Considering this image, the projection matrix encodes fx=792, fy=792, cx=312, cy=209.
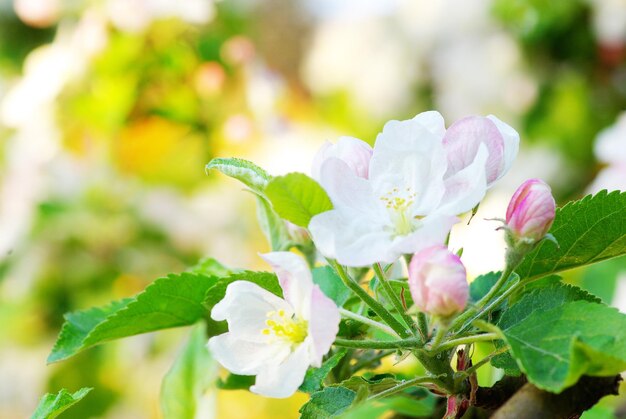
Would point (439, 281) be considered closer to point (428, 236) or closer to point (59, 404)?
point (428, 236)

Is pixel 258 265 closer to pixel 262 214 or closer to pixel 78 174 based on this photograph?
pixel 78 174

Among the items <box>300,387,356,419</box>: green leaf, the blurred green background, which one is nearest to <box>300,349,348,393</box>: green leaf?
<box>300,387,356,419</box>: green leaf

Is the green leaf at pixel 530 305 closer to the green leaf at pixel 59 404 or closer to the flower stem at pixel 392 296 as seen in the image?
the flower stem at pixel 392 296

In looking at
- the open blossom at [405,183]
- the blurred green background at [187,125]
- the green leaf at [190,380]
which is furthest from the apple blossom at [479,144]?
the blurred green background at [187,125]

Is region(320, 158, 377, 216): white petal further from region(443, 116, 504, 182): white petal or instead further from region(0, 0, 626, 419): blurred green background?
region(0, 0, 626, 419): blurred green background

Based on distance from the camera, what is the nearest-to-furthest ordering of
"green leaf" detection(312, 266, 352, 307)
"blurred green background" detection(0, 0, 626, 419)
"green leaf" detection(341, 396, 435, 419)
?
"green leaf" detection(341, 396, 435, 419) → "green leaf" detection(312, 266, 352, 307) → "blurred green background" detection(0, 0, 626, 419)

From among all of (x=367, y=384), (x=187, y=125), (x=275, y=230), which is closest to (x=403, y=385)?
(x=367, y=384)
